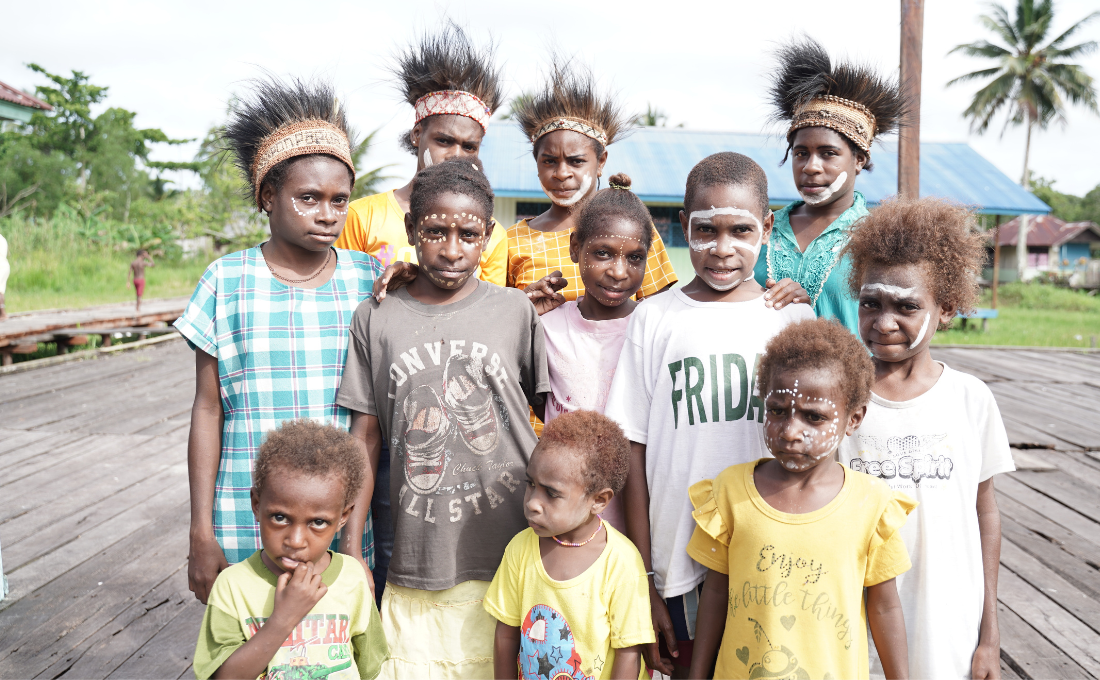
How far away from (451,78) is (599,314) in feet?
4.26

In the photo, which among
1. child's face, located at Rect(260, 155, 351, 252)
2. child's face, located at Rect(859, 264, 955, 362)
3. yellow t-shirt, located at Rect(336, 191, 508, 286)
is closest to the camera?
child's face, located at Rect(859, 264, 955, 362)

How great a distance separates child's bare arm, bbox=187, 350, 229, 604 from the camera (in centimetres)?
197

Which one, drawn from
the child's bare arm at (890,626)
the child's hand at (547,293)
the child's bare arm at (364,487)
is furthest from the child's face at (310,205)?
the child's bare arm at (890,626)

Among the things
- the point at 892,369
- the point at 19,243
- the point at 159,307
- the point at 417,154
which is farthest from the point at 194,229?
the point at 892,369

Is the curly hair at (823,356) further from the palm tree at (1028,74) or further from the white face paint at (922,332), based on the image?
the palm tree at (1028,74)

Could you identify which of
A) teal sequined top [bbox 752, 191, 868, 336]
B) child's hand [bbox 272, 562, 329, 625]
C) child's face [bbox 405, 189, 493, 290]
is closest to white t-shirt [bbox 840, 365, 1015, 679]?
teal sequined top [bbox 752, 191, 868, 336]

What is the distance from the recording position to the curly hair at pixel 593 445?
1.86m

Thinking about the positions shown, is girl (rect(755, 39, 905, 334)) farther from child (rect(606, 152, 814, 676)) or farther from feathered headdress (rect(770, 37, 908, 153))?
child (rect(606, 152, 814, 676))

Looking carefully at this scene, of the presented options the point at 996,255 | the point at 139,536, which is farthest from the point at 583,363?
the point at 139,536

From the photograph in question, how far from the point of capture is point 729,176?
2039 mm

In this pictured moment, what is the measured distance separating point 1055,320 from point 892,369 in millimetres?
19988

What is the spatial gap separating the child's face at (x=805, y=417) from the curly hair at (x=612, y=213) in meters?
0.70

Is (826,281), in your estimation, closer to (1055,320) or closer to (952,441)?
(952,441)

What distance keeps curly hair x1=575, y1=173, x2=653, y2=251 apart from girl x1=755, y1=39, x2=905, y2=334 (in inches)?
20.7
